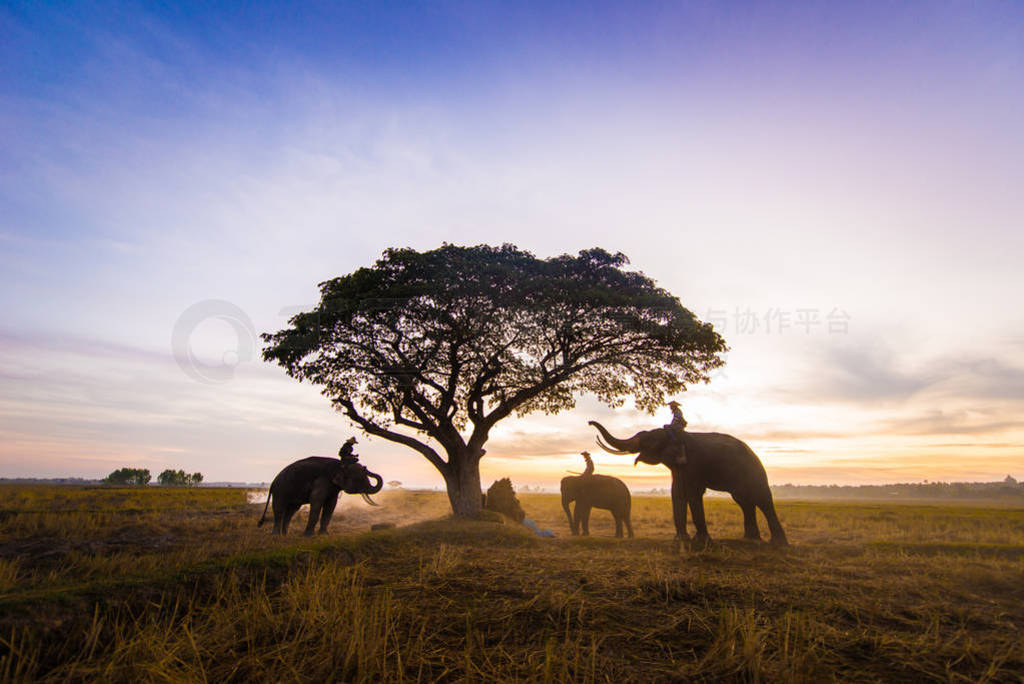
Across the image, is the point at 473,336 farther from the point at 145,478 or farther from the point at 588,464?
the point at 145,478

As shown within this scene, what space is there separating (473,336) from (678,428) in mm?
8381

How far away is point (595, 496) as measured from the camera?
19469mm

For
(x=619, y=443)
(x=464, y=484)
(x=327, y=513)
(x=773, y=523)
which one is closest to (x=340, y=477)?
(x=327, y=513)

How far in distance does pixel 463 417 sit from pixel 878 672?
57.1 ft

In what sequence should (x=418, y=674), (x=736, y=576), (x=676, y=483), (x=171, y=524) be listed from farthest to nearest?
(x=171, y=524) < (x=676, y=483) < (x=736, y=576) < (x=418, y=674)

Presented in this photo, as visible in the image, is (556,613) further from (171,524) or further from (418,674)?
(171,524)

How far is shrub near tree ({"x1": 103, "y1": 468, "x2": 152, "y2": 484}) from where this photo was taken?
99750 mm

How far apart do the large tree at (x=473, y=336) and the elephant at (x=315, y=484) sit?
2617 millimetres

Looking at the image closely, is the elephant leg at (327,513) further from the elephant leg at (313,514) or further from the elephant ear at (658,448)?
the elephant ear at (658,448)

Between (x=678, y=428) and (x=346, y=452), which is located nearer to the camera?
(x=678, y=428)

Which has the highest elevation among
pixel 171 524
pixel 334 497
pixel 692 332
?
pixel 692 332

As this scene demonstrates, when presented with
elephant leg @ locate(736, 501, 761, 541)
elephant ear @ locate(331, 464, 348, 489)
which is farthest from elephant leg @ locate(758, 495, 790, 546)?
elephant ear @ locate(331, 464, 348, 489)

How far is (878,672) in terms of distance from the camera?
3389 mm

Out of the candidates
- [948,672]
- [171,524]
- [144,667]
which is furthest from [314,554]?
[171,524]
